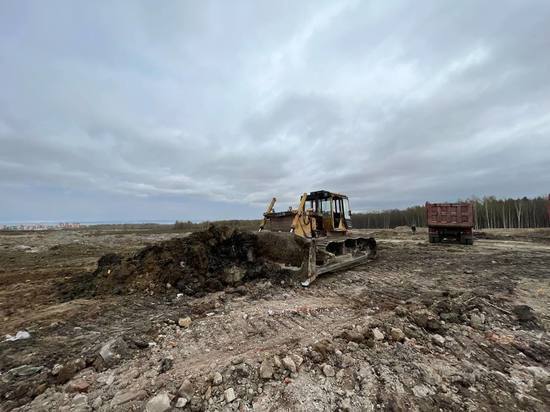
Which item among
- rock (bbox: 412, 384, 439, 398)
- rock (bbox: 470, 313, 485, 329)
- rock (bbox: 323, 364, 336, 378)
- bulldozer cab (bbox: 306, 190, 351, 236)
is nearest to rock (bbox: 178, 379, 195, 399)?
rock (bbox: 323, 364, 336, 378)

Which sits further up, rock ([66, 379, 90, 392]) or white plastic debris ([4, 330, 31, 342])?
white plastic debris ([4, 330, 31, 342])

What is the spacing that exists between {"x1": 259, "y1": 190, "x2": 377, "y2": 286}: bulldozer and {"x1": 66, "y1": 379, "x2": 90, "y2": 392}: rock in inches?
193

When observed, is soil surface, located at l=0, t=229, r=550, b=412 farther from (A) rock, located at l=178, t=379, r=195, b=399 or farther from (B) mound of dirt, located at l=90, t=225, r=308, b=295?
(B) mound of dirt, located at l=90, t=225, r=308, b=295

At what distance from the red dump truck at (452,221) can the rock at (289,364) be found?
54.2ft

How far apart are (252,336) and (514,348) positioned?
355 centimetres

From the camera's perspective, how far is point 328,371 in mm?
3172

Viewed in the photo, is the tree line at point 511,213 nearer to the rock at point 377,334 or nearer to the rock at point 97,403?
the rock at point 377,334

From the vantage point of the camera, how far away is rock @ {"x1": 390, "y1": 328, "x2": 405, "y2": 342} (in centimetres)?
394

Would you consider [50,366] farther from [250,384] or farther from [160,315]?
[250,384]

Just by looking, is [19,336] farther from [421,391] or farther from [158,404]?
[421,391]

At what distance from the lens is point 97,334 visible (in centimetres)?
420

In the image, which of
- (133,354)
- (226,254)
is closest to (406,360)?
(133,354)

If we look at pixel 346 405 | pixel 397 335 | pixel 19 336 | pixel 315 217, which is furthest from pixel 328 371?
pixel 315 217

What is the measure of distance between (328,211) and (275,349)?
6.81 m
